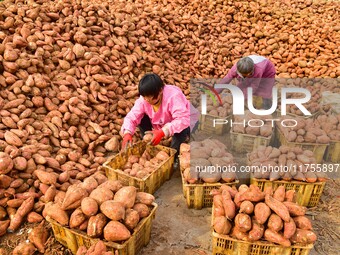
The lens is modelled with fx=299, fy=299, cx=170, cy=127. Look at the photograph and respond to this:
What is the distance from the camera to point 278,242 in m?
2.31

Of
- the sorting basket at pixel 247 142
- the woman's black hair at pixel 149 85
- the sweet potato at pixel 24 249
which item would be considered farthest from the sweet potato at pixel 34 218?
the sorting basket at pixel 247 142

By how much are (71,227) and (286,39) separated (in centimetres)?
698

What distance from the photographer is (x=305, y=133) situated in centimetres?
396

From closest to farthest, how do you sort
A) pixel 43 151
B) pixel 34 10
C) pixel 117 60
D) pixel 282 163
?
1. pixel 282 163
2. pixel 43 151
3. pixel 34 10
4. pixel 117 60

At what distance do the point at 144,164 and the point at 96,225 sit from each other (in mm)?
1388

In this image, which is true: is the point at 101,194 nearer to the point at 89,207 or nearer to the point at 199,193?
the point at 89,207

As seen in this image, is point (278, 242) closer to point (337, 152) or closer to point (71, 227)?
point (71, 227)

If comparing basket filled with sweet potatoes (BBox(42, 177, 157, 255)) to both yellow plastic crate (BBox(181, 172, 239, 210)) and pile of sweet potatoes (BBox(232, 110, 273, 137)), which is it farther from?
pile of sweet potatoes (BBox(232, 110, 273, 137))

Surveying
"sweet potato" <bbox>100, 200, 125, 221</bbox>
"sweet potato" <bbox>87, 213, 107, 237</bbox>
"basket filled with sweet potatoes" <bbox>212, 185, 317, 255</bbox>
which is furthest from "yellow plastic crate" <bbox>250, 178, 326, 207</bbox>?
"sweet potato" <bbox>87, 213, 107, 237</bbox>

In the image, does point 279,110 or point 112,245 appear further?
point 279,110

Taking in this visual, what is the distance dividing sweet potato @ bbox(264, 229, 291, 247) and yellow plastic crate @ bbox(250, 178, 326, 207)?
0.92 meters

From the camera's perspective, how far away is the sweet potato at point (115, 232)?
91.8 inches

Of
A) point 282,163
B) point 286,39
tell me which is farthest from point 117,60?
point 286,39


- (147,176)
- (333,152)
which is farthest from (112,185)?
(333,152)
